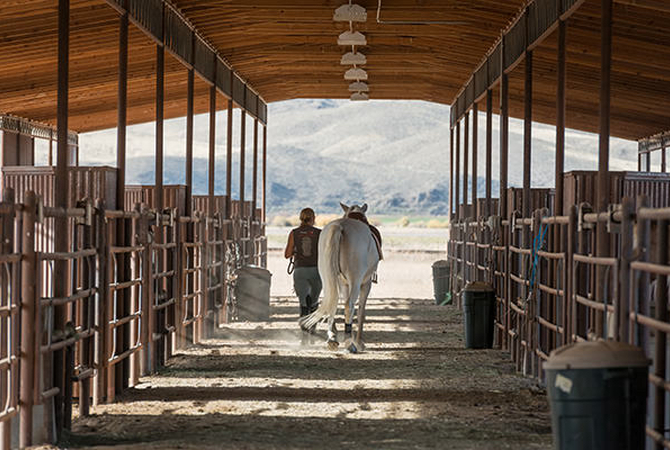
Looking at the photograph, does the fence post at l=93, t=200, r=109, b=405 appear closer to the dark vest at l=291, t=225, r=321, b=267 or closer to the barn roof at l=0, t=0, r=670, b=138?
the barn roof at l=0, t=0, r=670, b=138

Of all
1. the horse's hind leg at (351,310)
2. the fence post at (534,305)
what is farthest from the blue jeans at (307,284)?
the fence post at (534,305)

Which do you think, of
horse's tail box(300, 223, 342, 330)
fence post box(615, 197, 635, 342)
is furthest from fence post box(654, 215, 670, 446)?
horse's tail box(300, 223, 342, 330)

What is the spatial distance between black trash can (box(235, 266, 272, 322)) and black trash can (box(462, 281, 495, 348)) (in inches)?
188

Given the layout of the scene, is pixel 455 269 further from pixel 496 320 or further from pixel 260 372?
pixel 260 372

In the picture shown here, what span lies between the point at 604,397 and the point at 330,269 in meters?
6.30

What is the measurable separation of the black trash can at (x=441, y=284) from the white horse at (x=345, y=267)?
28.2 feet

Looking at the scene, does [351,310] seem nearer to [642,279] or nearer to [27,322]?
[27,322]

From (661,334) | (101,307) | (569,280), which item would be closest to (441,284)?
(569,280)

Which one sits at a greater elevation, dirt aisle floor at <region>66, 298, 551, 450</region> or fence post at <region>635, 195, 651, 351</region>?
fence post at <region>635, 195, 651, 351</region>

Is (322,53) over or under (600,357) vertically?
over

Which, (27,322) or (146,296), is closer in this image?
(27,322)

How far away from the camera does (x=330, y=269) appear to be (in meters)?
10.9

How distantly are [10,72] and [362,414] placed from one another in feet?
30.6

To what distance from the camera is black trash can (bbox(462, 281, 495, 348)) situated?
11.9 meters
